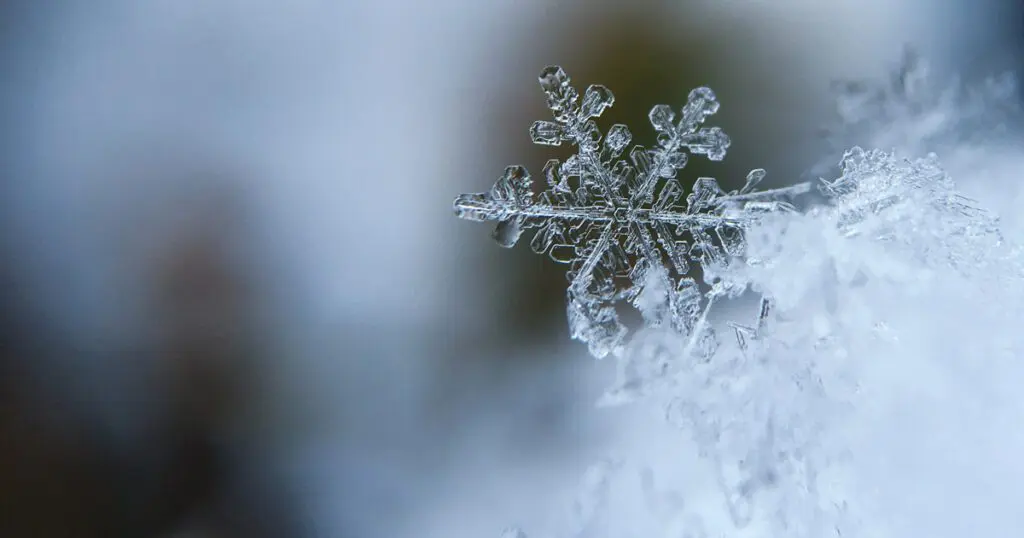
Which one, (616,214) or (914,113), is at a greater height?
(914,113)

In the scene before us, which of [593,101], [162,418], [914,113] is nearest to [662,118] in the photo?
[593,101]

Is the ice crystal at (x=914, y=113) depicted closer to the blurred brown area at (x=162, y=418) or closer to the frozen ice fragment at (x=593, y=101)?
the frozen ice fragment at (x=593, y=101)

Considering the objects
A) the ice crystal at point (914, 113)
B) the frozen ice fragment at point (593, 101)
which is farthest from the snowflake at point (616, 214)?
the ice crystal at point (914, 113)

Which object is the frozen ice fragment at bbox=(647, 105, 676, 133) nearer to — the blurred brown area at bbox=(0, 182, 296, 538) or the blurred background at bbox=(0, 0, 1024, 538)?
the blurred background at bbox=(0, 0, 1024, 538)

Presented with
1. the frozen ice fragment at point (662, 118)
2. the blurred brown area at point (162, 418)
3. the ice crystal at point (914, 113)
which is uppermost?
the ice crystal at point (914, 113)

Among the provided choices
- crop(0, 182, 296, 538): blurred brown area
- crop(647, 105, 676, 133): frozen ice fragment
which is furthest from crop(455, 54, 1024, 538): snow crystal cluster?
crop(0, 182, 296, 538): blurred brown area

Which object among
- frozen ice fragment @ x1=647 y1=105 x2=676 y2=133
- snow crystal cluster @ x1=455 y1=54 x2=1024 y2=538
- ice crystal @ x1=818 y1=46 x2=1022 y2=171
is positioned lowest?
snow crystal cluster @ x1=455 y1=54 x2=1024 y2=538

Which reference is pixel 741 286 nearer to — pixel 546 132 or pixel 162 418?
pixel 546 132
